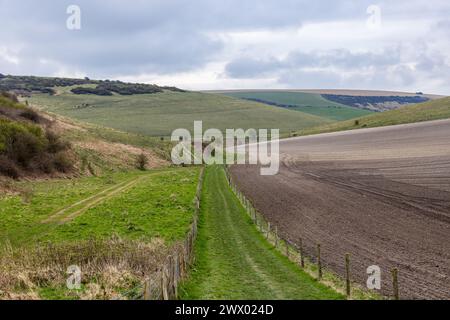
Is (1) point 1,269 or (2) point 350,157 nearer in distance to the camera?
(1) point 1,269

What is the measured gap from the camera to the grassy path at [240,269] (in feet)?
65.4

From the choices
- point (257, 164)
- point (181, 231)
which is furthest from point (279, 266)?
point (257, 164)

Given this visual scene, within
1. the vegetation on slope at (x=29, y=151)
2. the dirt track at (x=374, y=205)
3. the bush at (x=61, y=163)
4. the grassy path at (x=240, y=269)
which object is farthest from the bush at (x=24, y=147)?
the grassy path at (x=240, y=269)

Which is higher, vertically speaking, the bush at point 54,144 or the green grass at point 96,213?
the bush at point 54,144

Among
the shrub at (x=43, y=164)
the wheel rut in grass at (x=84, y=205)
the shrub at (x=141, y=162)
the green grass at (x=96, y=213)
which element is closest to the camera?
the green grass at (x=96, y=213)

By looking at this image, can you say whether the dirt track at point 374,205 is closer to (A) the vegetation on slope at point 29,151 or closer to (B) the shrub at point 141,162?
(B) the shrub at point 141,162

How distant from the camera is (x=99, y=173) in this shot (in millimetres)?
80938

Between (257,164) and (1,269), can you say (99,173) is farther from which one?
(1,269)

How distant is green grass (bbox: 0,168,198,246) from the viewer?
33219 mm

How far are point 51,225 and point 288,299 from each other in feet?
74.7

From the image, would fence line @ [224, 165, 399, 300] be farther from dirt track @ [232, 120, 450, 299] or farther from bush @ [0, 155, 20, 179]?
bush @ [0, 155, 20, 179]

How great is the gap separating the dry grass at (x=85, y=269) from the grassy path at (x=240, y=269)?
84.2 inches

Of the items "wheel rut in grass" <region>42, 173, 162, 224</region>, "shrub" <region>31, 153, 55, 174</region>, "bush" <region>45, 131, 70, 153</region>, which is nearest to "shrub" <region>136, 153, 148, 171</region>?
"bush" <region>45, 131, 70, 153</region>
